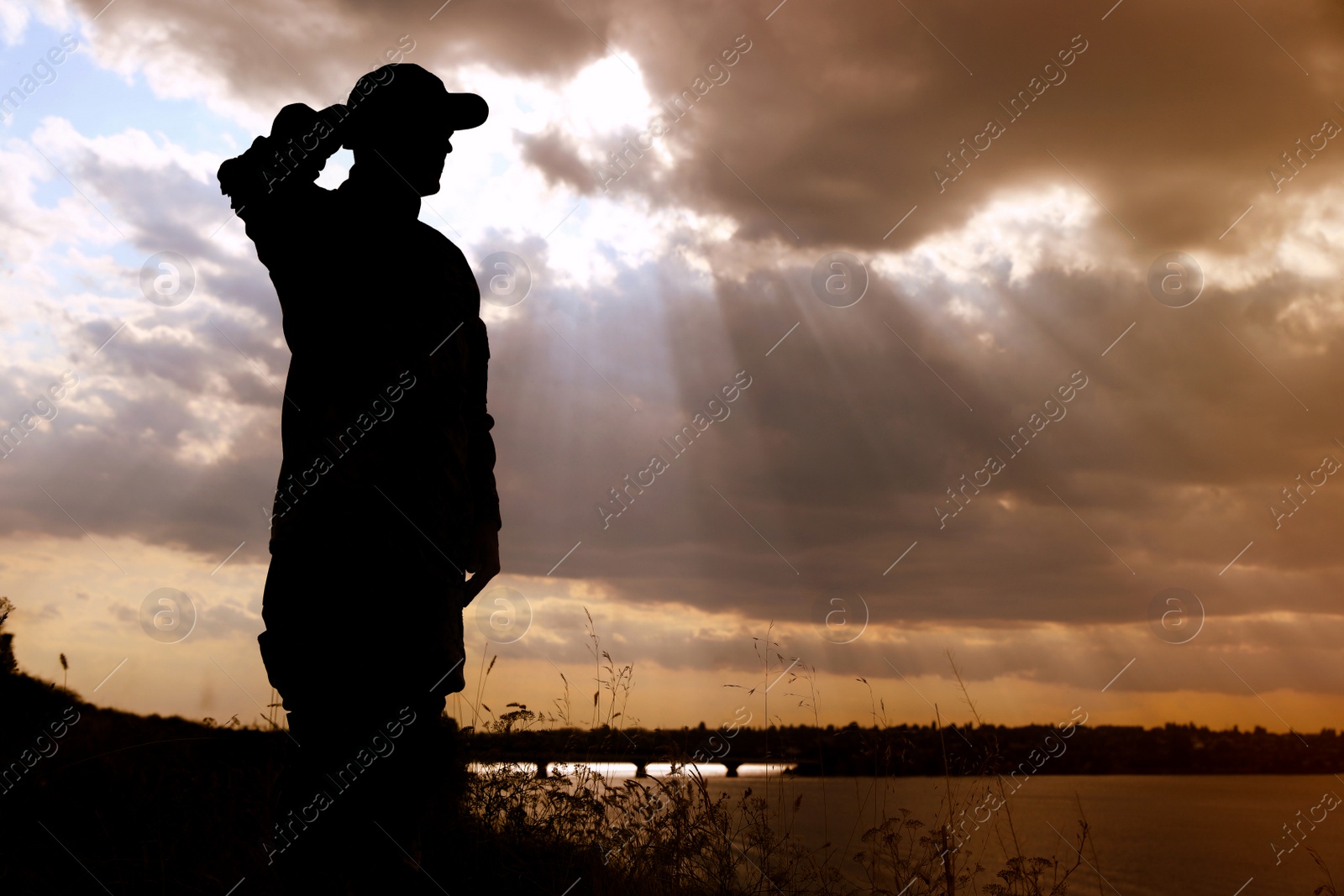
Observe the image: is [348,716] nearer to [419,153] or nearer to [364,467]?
[364,467]

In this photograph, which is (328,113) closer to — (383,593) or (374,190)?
(374,190)

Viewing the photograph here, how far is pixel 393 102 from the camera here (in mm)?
3438

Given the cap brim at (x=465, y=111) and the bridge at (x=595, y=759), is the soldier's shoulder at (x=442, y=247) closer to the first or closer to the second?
the cap brim at (x=465, y=111)

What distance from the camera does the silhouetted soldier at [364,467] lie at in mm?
3047

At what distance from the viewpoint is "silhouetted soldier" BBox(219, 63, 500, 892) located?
3047 millimetres

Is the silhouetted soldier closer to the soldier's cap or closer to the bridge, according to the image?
the soldier's cap

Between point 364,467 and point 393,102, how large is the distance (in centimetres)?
145

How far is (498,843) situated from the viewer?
4664 mm

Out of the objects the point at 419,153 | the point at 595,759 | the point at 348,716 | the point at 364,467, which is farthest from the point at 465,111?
the point at 595,759

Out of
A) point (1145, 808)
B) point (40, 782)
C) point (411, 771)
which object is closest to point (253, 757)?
point (40, 782)

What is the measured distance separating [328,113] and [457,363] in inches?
42.2

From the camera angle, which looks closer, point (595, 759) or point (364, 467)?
point (364, 467)

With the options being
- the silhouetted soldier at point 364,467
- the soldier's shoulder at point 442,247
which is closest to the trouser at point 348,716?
the silhouetted soldier at point 364,467

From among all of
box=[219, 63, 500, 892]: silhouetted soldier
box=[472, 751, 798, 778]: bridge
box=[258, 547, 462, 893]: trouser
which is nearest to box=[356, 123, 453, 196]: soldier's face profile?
box=[219, 63, 500, 892]: silhouetted soldier
